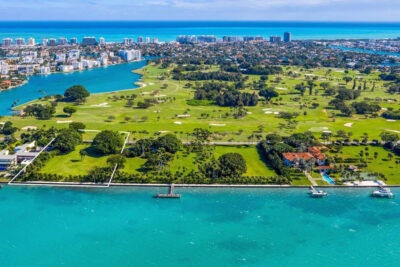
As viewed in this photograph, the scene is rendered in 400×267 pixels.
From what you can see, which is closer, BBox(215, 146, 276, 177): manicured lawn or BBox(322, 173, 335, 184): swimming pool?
BBox(322, 173, 335, 184): swimming pool

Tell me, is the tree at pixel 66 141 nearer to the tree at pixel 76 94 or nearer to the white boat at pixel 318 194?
the tree at pixel 76 94

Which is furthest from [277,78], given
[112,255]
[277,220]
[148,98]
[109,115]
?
[112,255]

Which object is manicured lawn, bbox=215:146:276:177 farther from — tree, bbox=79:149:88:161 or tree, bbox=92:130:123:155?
tree, bbox=79:149:88:161

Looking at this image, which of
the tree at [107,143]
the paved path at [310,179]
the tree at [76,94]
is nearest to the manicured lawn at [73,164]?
the tree at [107,143]

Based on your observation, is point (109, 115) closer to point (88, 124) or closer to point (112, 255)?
point (88, 124)

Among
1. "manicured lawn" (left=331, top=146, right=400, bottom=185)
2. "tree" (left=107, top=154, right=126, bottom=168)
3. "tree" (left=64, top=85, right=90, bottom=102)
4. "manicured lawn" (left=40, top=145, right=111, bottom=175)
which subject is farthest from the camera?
"tree" (left=64, top=85, right=90, bottom=102)

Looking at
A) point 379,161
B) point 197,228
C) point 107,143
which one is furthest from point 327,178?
point 107,143

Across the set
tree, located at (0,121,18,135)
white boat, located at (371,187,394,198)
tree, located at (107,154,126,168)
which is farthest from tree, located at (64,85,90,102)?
white boat, located at (371,187,394,198)
